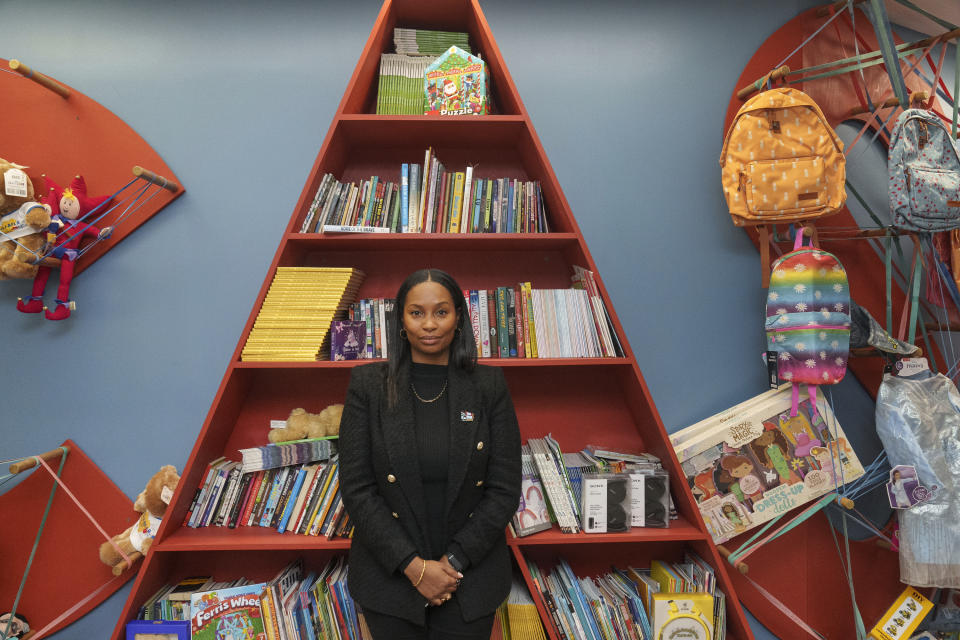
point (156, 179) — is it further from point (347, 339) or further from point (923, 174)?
point (923, 174)

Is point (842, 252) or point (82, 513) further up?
point (842, 252)

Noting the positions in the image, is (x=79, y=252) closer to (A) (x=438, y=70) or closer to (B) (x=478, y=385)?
(A) (x=438, y=70)

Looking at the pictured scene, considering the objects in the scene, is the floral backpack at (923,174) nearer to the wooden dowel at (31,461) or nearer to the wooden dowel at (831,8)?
the wooden dowel at (831,8)

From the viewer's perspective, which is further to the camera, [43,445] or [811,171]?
[43,445]

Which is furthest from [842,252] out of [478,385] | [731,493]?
[478,385]

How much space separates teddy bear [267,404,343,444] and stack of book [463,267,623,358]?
0.60 meters

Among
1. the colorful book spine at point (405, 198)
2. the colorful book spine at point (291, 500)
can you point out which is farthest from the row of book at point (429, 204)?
the colorful book spine at point (291, 500)

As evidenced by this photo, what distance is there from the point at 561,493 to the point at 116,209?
81.9 inches

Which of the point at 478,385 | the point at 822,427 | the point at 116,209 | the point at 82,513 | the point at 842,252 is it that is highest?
the point at 116,209

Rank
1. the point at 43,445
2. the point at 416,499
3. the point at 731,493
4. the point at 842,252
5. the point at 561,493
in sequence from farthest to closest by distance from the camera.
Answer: the point at 842,252
the point at 43,445
the point at 731,493
the point at 561,493
the point at 416,499

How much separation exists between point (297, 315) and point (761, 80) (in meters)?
2.01

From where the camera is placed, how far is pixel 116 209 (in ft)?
7.06

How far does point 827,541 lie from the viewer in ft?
7.23

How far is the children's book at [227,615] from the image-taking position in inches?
69.2
